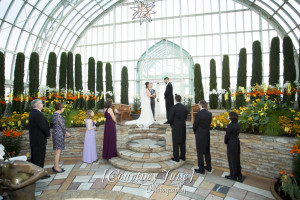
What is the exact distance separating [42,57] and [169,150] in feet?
43.3

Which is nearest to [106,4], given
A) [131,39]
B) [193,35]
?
[131,39]

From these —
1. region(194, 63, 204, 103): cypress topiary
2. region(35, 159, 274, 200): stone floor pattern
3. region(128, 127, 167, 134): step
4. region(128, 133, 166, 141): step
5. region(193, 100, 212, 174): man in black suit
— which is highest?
region(194, 63, 204, 103): cypress topiary

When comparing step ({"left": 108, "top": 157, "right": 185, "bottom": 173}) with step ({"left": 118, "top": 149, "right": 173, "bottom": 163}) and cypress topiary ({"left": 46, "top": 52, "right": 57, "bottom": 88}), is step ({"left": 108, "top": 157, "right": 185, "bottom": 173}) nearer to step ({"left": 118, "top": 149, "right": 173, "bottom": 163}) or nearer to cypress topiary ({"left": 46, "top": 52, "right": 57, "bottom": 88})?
step ({"left": 118, "top": 149, "right": 173, "bottom": 163})

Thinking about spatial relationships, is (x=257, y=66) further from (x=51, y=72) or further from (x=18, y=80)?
(x=18, y=80)

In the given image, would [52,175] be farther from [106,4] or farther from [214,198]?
[106,4]

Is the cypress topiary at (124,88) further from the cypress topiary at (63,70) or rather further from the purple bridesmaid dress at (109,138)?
the purple bridesmaid dress at (109,138)

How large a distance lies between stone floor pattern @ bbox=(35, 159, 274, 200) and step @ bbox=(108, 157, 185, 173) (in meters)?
0.11

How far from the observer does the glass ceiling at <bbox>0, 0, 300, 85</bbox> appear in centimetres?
1030

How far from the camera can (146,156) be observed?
4156 mm

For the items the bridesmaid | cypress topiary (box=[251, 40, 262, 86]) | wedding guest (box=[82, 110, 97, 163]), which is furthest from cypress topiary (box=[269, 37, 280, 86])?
wedding guest (box=[82, 110, 97, 163])

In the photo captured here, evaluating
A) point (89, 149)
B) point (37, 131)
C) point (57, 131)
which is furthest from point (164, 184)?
point (37, 131)

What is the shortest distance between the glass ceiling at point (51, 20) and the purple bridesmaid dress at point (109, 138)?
9903 millimetres

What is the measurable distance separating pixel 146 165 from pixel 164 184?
0.72 metres

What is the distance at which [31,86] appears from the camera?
7.61 meters
